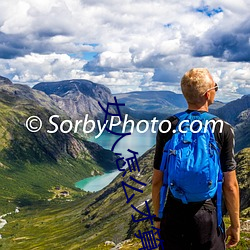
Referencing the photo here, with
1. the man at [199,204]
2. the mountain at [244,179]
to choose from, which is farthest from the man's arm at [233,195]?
the mountain at [244,179]

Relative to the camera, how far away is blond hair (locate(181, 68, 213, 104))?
1113 centimetres

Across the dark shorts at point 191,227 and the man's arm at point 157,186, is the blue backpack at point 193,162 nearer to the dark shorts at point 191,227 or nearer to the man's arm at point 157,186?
the dark shorts at point 191,227

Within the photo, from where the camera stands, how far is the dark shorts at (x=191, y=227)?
10.9m

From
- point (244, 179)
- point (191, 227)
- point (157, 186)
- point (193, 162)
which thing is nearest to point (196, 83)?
point (193, 162)

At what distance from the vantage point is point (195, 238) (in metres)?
11.1

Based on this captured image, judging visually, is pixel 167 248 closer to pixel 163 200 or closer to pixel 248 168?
pixel 163 200

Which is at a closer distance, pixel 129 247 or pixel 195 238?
pixel 195 238

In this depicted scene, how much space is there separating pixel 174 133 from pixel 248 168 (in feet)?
353

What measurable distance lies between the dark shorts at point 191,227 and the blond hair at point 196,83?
3.32 meters

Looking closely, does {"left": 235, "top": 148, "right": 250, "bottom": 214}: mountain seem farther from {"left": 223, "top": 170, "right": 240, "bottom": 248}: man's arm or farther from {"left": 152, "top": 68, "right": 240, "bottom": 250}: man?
{"left": 152, "top": 68, "right": 240, "bottom": 250}: man

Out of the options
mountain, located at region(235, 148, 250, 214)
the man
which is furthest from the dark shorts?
mountain, located at region(235, 148, 250, 214)

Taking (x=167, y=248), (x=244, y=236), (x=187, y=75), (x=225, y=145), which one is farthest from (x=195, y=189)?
(x=244, y=236)

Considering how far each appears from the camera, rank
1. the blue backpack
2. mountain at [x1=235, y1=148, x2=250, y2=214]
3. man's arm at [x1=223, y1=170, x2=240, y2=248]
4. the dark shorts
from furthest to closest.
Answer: mountain at [x1=235, y1=148, x2=250, y2=214], man's arm at [x1=223, y1=170, x2=240, y2=248], the dark shorts, the blue backpack

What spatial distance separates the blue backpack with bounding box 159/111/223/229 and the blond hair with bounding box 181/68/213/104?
69 centimetres
